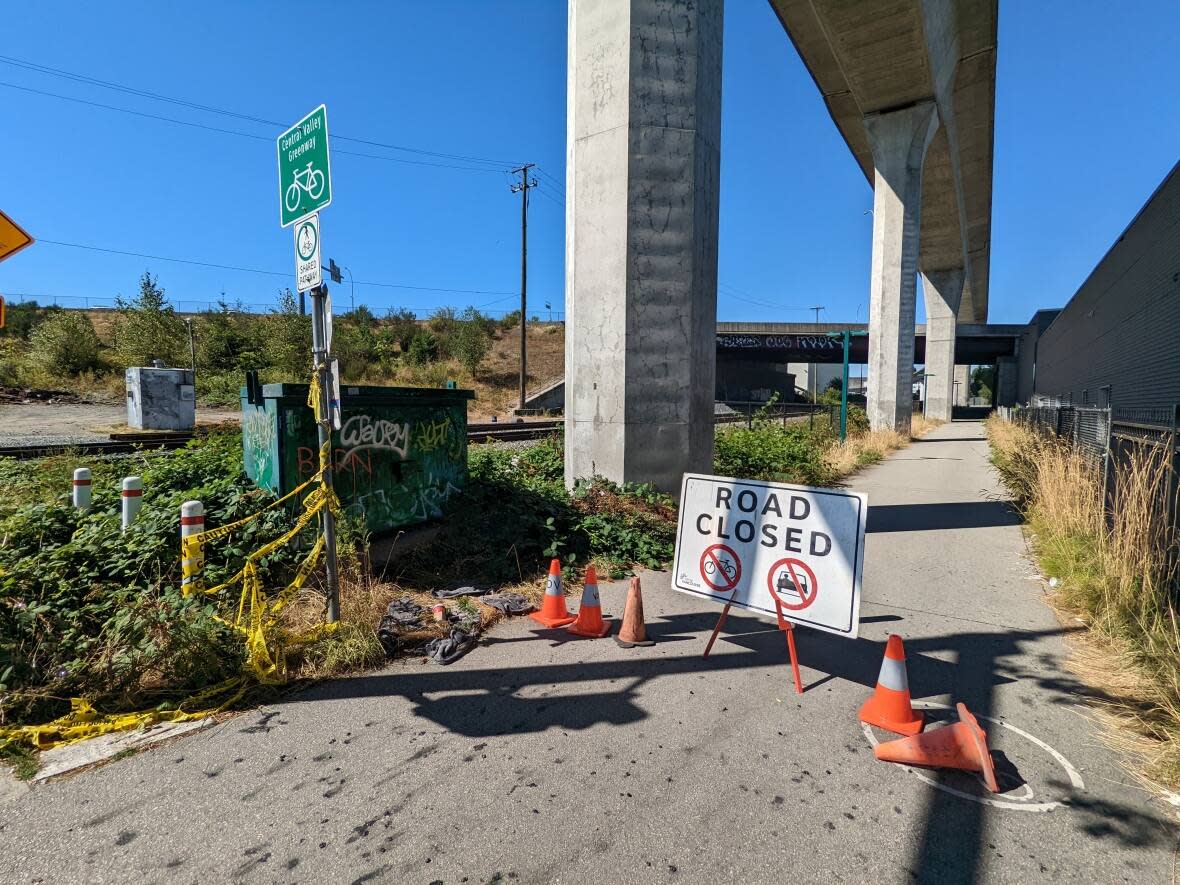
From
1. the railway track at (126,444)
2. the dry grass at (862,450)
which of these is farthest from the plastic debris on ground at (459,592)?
the dry grass at (862,450)

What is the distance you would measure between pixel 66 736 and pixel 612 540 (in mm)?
4671

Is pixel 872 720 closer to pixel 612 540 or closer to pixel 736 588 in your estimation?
pixel 736 588

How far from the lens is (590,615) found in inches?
185

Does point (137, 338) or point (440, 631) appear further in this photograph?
point (137, 338)

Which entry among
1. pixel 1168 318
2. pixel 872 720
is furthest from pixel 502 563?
pixel 1168 318

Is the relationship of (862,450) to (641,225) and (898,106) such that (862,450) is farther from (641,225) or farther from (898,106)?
(898,106)

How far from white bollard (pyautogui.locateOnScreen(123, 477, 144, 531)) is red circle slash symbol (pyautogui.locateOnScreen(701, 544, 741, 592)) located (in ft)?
15.6

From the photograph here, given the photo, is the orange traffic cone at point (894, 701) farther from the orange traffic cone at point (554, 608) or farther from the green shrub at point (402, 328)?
the green shrub at point (402, 328)

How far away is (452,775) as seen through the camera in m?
2.90

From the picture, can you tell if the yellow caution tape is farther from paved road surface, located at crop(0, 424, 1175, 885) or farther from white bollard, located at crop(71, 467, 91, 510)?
white bollard, located at crop(71, 467, 91, 510)

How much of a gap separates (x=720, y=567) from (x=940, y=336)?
56.0 m

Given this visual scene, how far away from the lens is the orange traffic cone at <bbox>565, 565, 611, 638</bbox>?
15.3ft

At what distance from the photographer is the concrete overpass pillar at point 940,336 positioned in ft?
161

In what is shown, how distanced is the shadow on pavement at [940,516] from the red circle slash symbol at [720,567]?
200 inches
